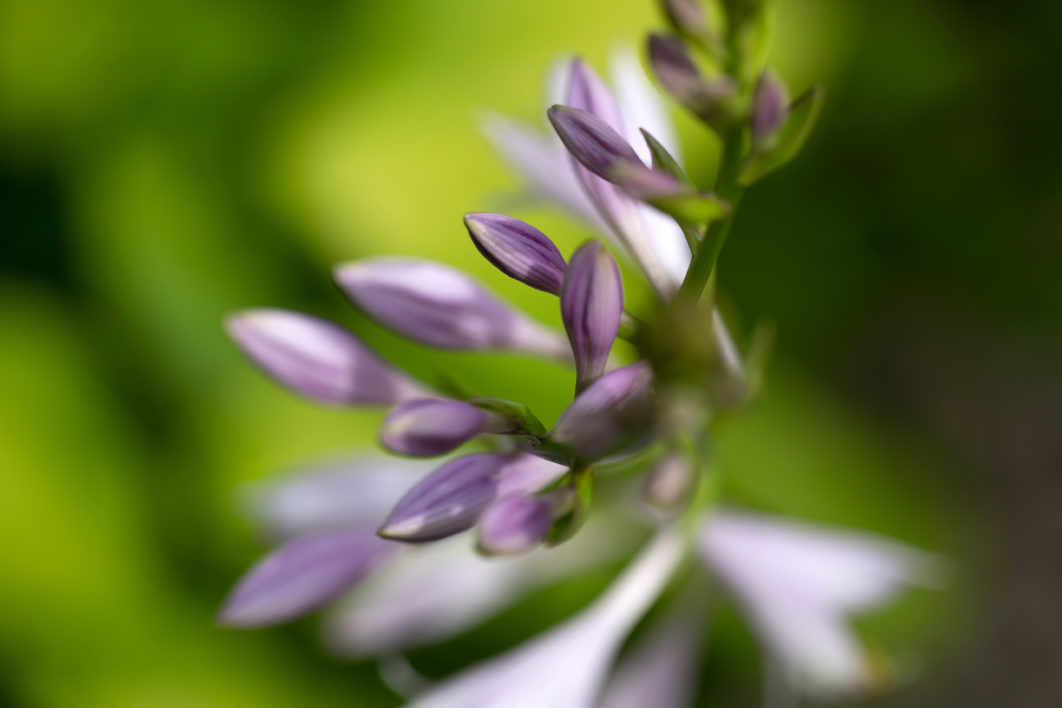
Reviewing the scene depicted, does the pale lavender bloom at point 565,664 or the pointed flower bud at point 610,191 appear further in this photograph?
the pale lavender bloom at point 565,664

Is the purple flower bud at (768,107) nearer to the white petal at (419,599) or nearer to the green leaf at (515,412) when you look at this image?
the green leaf at (515,412)

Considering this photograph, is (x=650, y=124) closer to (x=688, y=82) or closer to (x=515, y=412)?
(x=688, y=82)

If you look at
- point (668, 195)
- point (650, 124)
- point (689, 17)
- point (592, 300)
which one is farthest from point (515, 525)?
point (650, 124)

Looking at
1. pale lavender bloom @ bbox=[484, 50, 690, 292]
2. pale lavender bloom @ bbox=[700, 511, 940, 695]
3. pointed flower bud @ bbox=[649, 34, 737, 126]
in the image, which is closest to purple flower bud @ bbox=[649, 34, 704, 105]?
pointed flower bud @ bbox=[649, 34, 737, 126]

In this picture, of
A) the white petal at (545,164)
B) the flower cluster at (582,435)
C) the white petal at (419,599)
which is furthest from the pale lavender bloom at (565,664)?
the white petal at (545,164)

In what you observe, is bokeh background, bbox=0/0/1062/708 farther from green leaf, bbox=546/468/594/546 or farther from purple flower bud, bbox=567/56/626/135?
green leaf, bbox=546/468/594/546

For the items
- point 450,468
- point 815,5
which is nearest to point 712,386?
point 450,468
